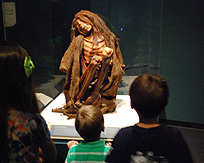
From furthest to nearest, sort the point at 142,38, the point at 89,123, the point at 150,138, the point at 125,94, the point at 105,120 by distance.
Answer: the point at 125,94 < the point at 142,38 < the point at 105,120 < the point at 89,123 < the point at 150,138

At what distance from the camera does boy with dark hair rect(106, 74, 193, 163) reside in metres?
1.31

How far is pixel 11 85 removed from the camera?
133 cm

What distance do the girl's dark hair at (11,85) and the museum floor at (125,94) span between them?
125 cm

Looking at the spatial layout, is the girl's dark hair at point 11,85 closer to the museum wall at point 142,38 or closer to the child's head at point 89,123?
the child's head at point 89,123

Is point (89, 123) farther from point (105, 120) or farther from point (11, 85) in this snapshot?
point (105, 120)

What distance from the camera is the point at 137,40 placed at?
14.0 ft

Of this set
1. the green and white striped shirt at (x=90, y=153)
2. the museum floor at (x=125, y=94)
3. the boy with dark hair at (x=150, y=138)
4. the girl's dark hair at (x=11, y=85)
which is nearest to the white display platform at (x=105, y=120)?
the museum floor at (x=125, y=94)

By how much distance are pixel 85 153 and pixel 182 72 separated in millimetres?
2255

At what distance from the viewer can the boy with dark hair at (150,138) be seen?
1306mm

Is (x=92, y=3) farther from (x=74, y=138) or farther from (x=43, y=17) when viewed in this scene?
(x=74, y=138)

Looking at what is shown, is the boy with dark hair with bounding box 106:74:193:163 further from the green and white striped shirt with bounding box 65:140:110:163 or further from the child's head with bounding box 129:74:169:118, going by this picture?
the green and white striped shirt with bounding box 65:140:110:163

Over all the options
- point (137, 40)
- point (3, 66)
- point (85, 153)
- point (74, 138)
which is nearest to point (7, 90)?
point (3, 66)

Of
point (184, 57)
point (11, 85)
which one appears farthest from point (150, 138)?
point (184, 57)

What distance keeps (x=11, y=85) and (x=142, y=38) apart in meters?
3.26
